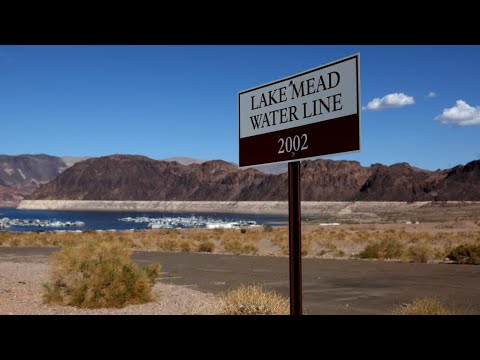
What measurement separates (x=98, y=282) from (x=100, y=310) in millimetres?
847

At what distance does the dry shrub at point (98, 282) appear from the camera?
11688mm

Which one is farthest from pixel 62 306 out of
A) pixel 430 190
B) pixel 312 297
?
pixel 430 190

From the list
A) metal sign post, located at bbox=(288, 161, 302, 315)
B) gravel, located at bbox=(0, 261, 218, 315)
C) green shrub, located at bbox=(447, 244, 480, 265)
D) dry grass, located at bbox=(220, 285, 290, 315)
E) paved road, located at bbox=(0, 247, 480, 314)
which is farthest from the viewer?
green shrub, located at bbox=(447, 244, 480, 265)

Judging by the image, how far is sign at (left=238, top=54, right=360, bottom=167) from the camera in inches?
199

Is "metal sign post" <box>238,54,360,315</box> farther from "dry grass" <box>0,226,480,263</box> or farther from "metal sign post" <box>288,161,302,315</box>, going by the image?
"dry grass" <box>0,226,480,263</box>

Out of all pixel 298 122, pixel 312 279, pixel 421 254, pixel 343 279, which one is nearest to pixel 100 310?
pixel 298 122

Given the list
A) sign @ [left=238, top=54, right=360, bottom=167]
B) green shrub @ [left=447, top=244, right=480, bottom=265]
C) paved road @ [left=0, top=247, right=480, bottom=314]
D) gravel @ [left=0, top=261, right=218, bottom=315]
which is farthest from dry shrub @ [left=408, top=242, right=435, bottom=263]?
sign @ [left=238, top=54, right=360, bottom=167]

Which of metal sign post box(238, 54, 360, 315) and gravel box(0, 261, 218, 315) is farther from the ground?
metal sign post box(238, 54, 360, 315)

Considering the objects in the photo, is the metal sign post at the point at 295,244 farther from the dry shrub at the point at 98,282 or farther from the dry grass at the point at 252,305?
the dry shrub at the point at 98,282

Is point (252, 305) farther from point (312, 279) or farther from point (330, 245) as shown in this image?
point (330, 245)

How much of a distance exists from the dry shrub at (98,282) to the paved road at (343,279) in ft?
8.94

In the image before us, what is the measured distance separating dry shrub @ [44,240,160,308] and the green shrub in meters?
14.6

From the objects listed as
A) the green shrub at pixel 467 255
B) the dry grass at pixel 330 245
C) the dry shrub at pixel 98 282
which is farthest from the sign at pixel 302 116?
the green shrub at pixel 467 255
